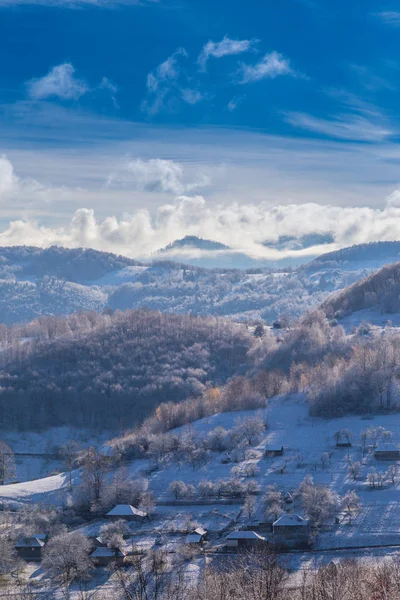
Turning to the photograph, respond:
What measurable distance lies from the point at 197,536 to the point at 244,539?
3918 millimetres

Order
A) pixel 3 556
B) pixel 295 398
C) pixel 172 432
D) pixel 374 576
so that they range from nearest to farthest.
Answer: pixel 374 576 → pixel 3 556 → pixel 172 432 → pixel 295 398

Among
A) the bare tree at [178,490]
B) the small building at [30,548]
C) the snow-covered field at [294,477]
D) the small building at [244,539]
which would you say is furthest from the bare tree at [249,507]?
the small building at [30,548]

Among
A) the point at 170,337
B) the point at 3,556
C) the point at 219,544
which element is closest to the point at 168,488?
the point at 219,544

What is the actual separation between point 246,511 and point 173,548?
9529 mm

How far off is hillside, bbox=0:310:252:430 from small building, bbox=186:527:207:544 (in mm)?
68130

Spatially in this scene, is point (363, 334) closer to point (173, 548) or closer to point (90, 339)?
point (90, 339)

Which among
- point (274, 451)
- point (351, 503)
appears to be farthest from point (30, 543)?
point (274, 451)

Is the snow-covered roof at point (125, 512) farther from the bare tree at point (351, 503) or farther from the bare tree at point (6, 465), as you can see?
the bare tree at point (6, 465)

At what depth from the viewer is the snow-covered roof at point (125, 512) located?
72081mm

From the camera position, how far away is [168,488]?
78750 mm

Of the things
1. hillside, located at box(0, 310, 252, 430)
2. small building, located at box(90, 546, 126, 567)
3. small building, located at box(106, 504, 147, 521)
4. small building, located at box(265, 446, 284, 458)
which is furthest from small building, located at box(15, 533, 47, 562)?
hillside, located at box(0, 310, 252, 430)

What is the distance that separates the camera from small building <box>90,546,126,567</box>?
62438mm

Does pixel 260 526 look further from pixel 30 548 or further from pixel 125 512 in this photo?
pixel 30 548

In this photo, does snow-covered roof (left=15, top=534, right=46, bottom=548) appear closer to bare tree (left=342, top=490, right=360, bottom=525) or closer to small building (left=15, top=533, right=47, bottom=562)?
small building (left=15, top=533, right=47, bottom=562)
